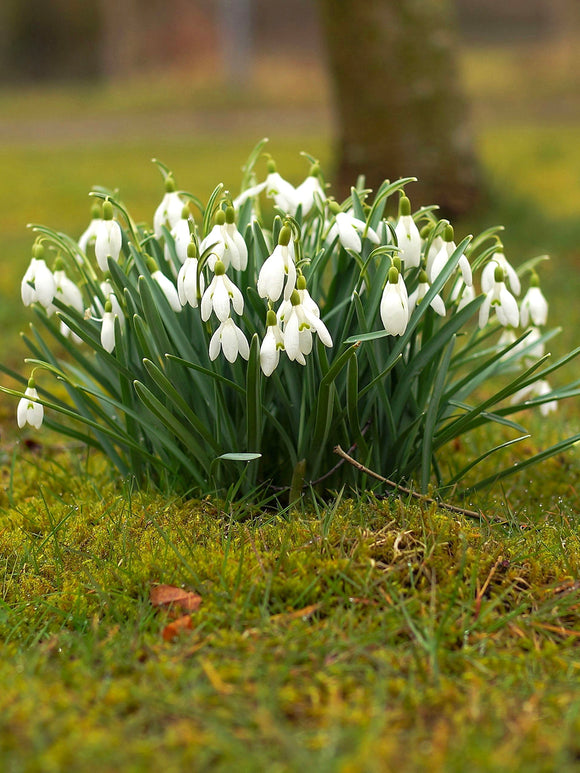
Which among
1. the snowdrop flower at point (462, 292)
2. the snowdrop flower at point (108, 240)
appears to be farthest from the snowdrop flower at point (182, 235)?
the snowdrop flower at point (462, 292)

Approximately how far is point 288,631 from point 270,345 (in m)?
0.63

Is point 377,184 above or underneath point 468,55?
underneath

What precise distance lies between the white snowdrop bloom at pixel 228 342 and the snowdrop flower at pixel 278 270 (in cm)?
12

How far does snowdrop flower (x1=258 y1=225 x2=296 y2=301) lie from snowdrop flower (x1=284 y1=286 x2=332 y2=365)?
0.12 feet

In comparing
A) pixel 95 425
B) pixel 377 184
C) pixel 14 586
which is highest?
pixel 377 184

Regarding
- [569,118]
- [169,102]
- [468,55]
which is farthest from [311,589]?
[468,55]

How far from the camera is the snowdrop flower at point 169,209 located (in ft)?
7.73

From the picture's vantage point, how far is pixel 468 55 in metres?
20.2

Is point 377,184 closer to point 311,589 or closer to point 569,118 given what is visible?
point 311,589

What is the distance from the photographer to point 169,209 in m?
2.37

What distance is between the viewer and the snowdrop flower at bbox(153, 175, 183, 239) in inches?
92.8

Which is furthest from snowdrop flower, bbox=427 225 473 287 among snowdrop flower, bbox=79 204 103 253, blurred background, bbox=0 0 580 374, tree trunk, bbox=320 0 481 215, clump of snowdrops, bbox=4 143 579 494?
tree trunk, bbox=320 0 481 215

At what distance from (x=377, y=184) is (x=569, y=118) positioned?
8.68 meters

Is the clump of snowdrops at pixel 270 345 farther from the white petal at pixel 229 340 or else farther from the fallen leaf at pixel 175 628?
the fallen leaf at pixel 175 628
